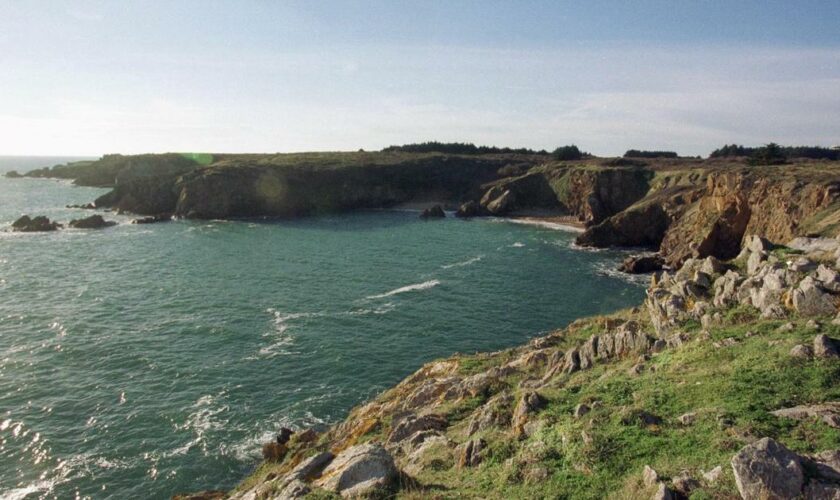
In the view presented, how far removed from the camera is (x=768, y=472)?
10.7m

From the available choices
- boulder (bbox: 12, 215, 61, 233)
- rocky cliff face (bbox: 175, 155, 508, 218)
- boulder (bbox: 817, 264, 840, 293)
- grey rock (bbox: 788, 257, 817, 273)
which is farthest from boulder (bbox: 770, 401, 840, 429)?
rocky cliff face (bbox: 175, 155, 508, 218)

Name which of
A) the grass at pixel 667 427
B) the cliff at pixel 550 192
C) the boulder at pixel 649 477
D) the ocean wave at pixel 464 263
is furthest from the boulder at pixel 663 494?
the ocean wave at pixel 464 263

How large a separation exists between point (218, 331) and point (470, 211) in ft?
262

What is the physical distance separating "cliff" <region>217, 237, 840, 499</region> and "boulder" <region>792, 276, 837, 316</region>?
5 cm

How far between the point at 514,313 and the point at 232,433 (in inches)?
1105

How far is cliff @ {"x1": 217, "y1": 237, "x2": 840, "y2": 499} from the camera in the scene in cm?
1228

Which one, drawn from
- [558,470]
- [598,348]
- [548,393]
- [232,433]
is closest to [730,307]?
[598,348]

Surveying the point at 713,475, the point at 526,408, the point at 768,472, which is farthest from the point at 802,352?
the point at 526,408

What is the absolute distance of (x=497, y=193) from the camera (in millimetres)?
123062

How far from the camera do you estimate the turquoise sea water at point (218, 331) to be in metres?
27.9

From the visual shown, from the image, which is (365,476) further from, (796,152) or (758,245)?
(796,152)

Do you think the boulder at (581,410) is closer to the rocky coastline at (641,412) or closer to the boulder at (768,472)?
the rocky coastline at (641,412)

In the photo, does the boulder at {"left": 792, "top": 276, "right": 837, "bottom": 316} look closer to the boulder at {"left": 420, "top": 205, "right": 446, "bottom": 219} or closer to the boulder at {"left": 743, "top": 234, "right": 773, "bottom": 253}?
the boulder at {"left": 743, "top": 234, "right": 773, "bottom": 253}

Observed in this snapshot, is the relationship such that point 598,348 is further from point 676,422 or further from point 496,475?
point 496,475
